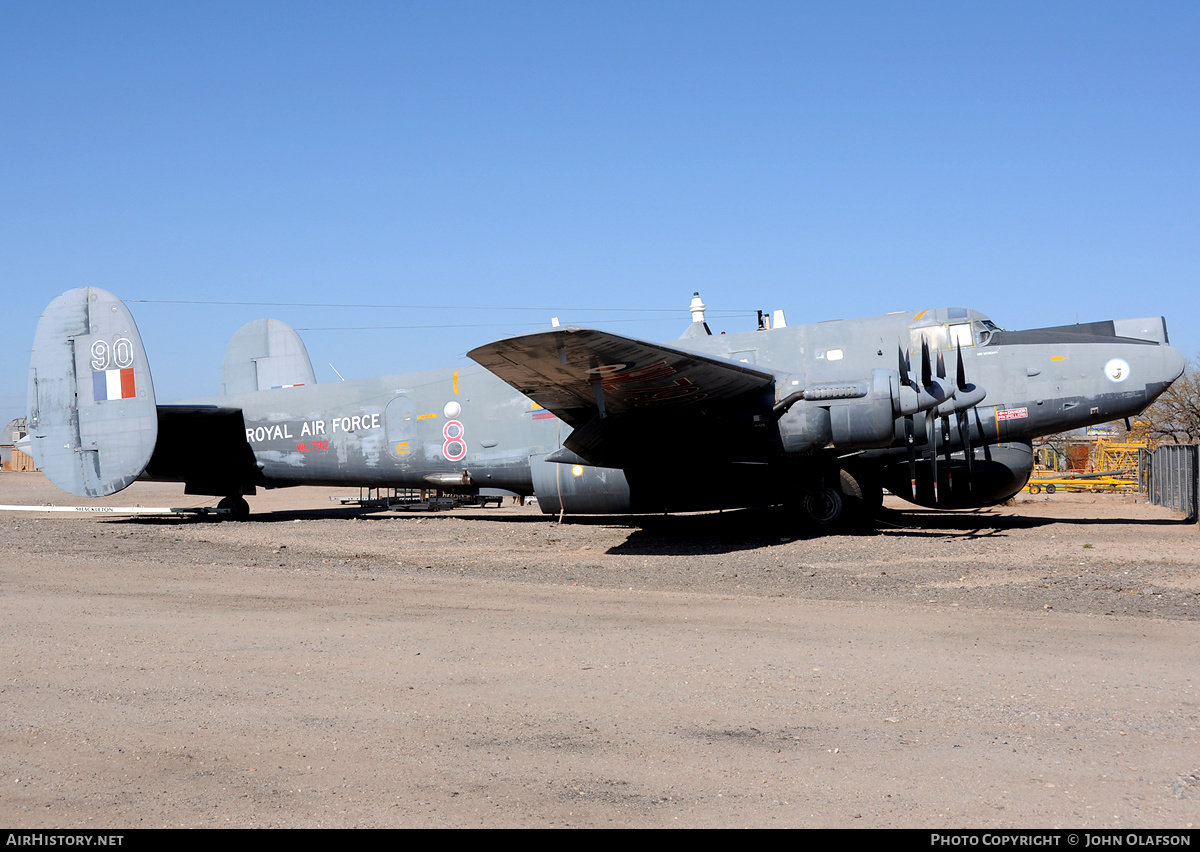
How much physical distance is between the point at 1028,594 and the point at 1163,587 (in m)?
1.50

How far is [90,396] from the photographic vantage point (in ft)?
61.5

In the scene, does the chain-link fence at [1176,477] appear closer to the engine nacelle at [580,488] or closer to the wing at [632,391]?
the wing at [632,391]

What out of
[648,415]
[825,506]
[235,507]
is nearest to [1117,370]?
[825,506]

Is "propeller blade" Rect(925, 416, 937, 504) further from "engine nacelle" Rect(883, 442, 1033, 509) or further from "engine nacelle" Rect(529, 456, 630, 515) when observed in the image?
"engine nacelle" Rect(529, 456, 630, 515)

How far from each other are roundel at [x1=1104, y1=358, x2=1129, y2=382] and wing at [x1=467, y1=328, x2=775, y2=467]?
17.6 ft

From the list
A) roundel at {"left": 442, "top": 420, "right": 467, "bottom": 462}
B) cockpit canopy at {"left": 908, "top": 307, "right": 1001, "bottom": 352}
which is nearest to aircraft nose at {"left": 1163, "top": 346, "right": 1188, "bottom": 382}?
cockpit canopy at {"left": 908, "top": 307, "right": 1001, "bottom": 352}

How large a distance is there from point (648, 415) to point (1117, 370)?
7.47m

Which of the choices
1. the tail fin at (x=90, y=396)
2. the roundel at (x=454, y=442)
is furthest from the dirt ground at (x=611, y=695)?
the tail fin at (x=90, y=396)

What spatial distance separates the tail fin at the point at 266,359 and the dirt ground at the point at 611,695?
11214 mm

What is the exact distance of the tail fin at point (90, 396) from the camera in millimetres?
18531

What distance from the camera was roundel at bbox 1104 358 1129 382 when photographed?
13.9m

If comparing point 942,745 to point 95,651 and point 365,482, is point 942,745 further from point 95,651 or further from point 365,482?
point 365,482

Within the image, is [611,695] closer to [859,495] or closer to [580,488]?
[580,488]

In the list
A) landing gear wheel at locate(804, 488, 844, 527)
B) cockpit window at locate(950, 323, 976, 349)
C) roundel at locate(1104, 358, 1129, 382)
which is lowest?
landing gear wheel at locate(804, 488, 844, 527)
